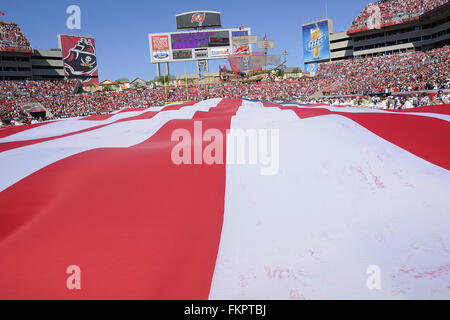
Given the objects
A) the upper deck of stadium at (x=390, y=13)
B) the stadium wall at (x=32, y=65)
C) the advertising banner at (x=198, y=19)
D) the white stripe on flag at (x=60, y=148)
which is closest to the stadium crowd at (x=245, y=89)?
the stadium wall at (x=32, y=65)

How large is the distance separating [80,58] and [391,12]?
56114 millimetres

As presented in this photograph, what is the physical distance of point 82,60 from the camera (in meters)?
57.6

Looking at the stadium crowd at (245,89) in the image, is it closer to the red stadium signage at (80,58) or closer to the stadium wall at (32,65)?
the stadium wall at (32,65)

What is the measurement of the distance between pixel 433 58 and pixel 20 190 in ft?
103

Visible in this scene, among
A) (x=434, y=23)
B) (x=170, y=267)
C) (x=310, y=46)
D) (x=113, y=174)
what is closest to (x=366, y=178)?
(x=170, y=267)

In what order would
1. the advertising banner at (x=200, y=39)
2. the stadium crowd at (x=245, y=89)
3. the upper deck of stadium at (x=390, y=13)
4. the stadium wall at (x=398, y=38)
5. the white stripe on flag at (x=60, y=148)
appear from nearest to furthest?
the white stripe on flag at (x=60, y=148)
the stadium crowd at (x=245, y=89)
the stadium wall at (x=398, y=38)
the upper deck of stadium at (x=390, y=13)
the advertising banner at (x=200, y=39)

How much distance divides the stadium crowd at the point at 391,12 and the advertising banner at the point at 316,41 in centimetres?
871

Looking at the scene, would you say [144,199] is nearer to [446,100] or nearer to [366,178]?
[366,178]

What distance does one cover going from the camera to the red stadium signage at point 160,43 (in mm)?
44375

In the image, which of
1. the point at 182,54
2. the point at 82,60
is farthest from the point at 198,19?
the point at 82,60

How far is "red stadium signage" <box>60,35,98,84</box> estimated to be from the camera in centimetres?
5592

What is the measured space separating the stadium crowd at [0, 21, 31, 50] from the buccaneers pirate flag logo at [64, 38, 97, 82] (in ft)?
26.6

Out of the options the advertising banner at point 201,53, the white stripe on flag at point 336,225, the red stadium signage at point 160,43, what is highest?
the red stadium signage at point 160,43

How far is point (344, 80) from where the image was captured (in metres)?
34.8
